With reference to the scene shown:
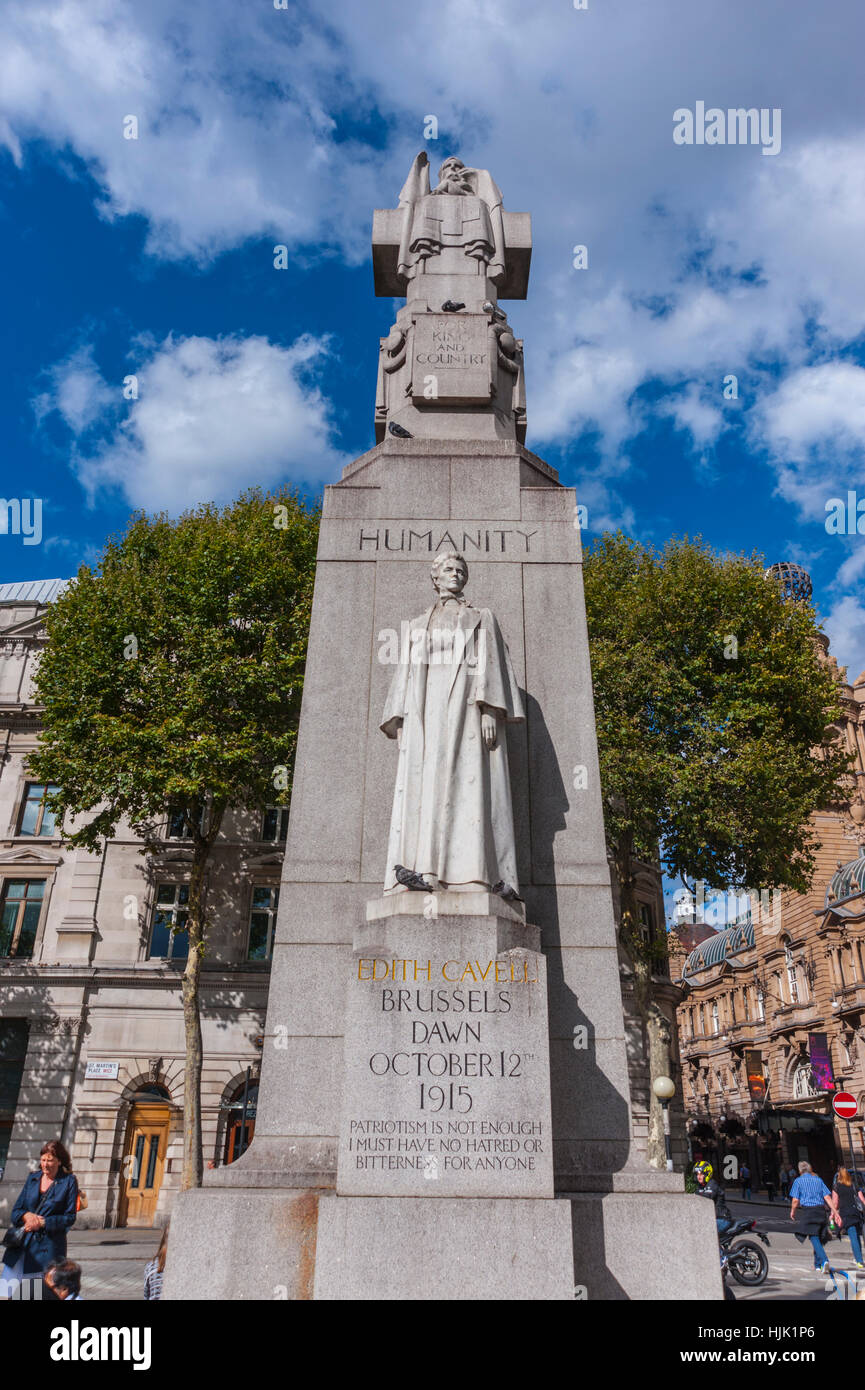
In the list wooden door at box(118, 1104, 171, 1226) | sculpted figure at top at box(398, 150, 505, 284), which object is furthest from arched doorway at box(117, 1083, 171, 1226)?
sculpted figure at top at box(398, 150, 505, 284)

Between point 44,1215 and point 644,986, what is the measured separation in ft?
79.6

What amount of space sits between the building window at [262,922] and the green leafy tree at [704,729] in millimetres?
13125

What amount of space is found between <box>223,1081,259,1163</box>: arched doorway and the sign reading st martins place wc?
96.2 feet

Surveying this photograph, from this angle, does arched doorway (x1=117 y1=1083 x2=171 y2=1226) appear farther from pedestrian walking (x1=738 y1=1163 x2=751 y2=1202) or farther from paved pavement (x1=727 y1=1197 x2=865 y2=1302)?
pedestrian walking (x1=738 y1=1163 x2=751 y2=1202)

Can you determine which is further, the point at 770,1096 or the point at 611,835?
the point at 770,1096

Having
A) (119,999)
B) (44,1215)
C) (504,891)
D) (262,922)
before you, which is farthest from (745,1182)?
(504,891)

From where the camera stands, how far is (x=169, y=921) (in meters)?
35.7

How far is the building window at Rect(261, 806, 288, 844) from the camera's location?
37594 millimetres

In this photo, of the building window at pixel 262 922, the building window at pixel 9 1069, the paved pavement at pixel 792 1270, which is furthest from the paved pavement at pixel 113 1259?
the paved pavement at pixel 792 1270

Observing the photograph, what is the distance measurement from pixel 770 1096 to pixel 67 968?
52968mm

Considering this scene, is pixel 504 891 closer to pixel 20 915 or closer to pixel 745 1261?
pixel 745 1261
